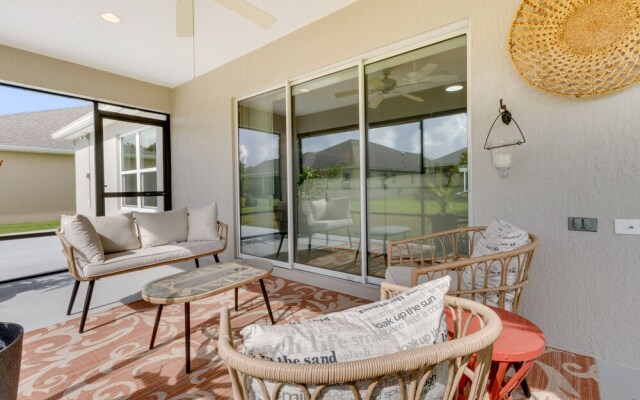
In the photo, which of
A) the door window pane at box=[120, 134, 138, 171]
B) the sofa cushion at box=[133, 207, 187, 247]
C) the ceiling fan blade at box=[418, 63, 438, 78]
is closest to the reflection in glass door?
the door window pane at box=[120, 134, 138, 171]

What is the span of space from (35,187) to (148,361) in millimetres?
8604

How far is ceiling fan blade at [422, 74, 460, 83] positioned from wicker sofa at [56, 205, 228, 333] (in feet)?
9.70

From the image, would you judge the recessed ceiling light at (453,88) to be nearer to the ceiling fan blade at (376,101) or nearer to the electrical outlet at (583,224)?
the ceiling fan blade at (376,101)

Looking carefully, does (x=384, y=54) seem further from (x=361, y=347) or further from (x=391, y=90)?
(x=361, y=347)

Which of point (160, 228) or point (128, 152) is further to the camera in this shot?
point (128, 152)

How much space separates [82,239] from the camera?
283cm

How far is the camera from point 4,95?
4559 millimetres

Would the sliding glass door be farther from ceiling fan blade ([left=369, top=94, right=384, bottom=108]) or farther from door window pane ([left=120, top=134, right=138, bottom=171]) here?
door window pane ([left=120, top=134, right=138, bottom=171])

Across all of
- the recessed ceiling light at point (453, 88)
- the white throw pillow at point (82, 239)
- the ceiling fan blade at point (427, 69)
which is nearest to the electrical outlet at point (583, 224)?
the recessed ceiling light at point (453, 88)

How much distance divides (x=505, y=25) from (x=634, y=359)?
7.94ft

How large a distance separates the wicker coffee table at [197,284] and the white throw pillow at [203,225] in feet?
4.01

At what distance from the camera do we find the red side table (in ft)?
3.64

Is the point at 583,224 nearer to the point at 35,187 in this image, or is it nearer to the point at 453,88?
the point at 453,88

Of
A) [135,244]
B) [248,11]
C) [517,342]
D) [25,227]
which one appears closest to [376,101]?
[248,11]
